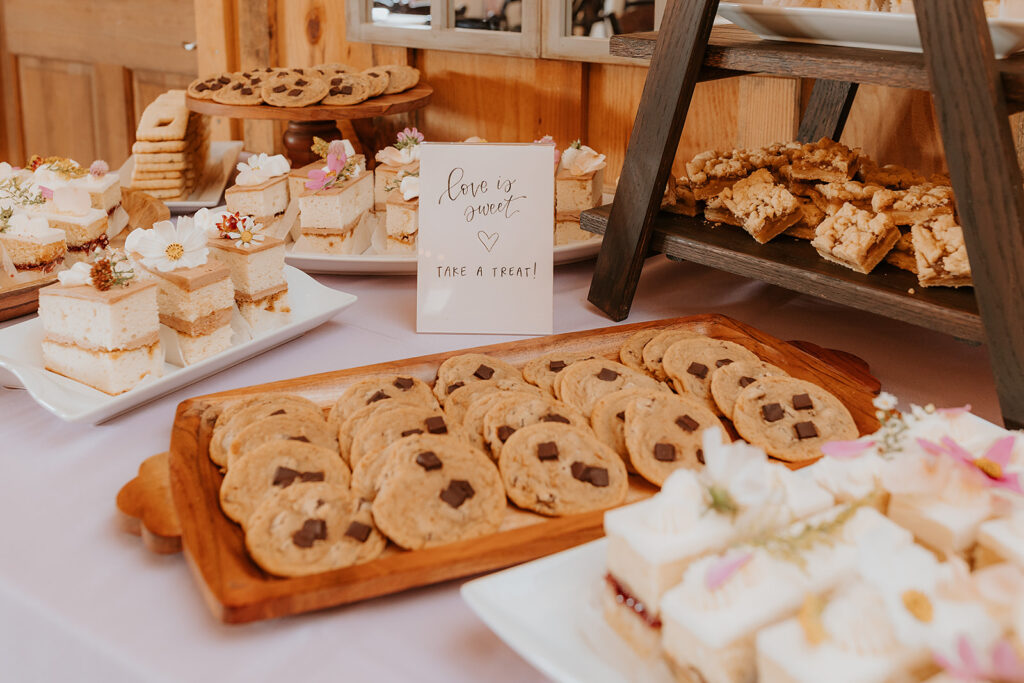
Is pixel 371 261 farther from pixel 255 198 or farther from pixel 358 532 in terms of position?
pixel 358 532

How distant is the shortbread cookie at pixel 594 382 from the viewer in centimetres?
119

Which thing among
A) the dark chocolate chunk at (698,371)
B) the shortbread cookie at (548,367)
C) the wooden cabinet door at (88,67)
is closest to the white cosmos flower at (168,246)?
the shortbread cookie at (548,367)

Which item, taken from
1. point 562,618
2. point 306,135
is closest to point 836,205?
point 562,618

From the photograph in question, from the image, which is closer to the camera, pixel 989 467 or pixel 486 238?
pixel 989 467

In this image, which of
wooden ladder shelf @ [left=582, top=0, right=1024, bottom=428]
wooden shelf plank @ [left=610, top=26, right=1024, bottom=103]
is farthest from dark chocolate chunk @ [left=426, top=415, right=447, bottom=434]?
wooden shelf plank @ [left=610, top=26, right=1024, bottom=103]

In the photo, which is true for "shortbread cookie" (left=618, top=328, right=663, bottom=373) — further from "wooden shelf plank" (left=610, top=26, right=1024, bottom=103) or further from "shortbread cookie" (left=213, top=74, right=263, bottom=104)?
"shortbread cookie" (left=213, top=74, right=263, bottom=104)

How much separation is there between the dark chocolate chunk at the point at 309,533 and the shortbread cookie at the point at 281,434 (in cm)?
16

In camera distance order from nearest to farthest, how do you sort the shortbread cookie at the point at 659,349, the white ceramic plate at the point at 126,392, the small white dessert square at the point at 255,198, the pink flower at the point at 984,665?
the pink flower at the point at 984,665 < the white ceramic plate at the point at 126,392 < the shortbread cookie at the point at 659,349 < the small white dessert square at the point at 255,198

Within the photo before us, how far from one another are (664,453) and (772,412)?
0.18 meters

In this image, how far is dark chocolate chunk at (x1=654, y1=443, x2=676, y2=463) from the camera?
3.41ft

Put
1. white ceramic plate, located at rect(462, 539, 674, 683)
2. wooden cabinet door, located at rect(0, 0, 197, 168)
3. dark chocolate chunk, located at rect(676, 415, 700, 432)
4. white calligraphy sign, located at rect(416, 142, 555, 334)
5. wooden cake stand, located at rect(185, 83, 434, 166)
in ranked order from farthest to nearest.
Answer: wooden cabinet door, located at rect(0, 0, 197, 168) → wooden cake stand, located at rect(185, 83, 434, 166) → white calligraphy sign, located at rect(416, 142, 555, 334) → dark chocolate chunk, located at rect(676, 415, 700, 432) → white ceramic plate, located at rect(462, 539, 674, 683)

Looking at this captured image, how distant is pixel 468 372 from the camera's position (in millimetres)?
1253

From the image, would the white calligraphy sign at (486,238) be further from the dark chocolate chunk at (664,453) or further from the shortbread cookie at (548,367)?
the dark chocolate chunk at (664,453)

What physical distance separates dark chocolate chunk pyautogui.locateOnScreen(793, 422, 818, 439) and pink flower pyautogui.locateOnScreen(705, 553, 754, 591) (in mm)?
468
